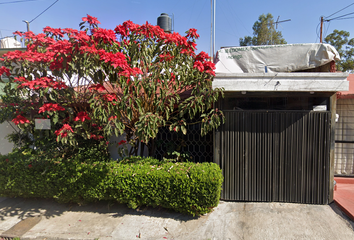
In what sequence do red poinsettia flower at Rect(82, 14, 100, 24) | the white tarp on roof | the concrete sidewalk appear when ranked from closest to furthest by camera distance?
the concrete sidewalk < red poinsettia flower at Rect(82, 14, 100, 24) < the white tarp on roof

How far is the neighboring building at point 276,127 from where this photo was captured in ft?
14.4

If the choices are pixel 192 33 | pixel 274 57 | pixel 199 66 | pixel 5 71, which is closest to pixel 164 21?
pixel 192 33

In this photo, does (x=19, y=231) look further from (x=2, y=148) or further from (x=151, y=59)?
(x=2, y=148)

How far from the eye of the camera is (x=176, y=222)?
13.5 feet

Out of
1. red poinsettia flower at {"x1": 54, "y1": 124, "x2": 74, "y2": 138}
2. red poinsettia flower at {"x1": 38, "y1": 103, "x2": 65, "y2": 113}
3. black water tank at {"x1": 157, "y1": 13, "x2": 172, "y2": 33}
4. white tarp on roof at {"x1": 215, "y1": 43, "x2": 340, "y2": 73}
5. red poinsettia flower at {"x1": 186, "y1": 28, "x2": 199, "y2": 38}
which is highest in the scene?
black water tank at {"x1": 157, "y1": 13, "x2": 172, "y2": 33}

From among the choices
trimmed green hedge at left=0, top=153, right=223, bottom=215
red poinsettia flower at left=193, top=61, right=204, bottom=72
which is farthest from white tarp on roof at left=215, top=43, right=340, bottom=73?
trimmed green hedge at left=0, top=153, right=223, bottom=215

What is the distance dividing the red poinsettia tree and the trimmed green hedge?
0.68 meters

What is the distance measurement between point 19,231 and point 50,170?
114cm

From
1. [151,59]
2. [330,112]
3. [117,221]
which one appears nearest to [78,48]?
[151,59]

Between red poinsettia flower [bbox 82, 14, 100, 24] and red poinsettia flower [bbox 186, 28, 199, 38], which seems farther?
red poinsettia flower [bbox 186, 28, 199, 38]

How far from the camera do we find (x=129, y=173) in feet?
14.0

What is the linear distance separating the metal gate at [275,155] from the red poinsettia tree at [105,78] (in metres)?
0.57

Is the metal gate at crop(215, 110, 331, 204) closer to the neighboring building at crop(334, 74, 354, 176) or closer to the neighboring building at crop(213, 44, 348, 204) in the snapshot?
the neighboring building at crop(213, 44, 348, 204)

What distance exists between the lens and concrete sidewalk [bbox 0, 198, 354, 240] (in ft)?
12.3
